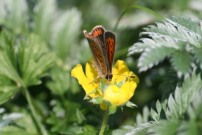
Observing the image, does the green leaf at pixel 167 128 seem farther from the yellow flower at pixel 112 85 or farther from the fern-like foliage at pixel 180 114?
the yellow flower at pixel 112 85

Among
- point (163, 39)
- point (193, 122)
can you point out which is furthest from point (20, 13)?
point (193, 122)

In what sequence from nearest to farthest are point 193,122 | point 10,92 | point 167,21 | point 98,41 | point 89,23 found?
point 193,122 → point 98,41 → point 167,21 → point 10,92 → point 89,23

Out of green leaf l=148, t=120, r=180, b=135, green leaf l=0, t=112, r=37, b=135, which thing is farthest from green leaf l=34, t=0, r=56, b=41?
green leaf l=148, t=120, r=180, b=135

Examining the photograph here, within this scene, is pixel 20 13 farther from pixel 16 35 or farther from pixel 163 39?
pixel 163 39

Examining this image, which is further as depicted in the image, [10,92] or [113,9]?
[113,9]

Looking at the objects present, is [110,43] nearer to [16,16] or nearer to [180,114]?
[180,114]

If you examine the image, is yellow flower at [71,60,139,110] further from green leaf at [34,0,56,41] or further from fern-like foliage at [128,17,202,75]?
green leaf at [34,0,56,41]

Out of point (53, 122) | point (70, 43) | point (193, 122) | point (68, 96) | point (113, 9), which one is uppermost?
point (113, 9)
